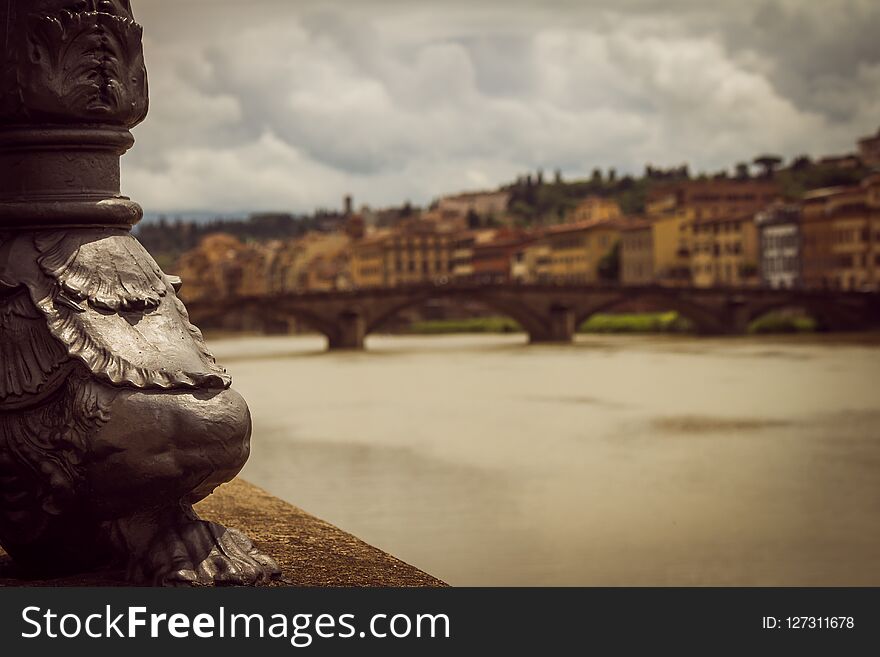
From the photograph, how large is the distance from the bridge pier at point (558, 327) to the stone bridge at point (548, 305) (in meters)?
0.03

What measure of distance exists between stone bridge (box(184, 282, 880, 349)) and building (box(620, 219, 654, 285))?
58.0 ft

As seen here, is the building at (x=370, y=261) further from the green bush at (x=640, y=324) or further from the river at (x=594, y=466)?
the river at (x=594, y=466)

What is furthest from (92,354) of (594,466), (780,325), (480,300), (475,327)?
(475,327)

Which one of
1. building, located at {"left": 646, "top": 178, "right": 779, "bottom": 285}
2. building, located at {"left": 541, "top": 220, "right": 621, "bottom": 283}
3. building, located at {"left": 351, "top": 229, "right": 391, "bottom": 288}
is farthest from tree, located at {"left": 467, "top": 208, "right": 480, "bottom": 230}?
building, located at {"left": 541, "top": 220, "right": 621, "bottom": 283}

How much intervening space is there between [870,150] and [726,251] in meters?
17.9

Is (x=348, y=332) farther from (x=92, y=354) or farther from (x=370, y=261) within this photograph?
(x=92, y=354)

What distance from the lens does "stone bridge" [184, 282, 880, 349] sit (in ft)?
132

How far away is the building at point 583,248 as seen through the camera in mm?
65000

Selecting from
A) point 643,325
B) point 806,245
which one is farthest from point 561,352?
point 806,245

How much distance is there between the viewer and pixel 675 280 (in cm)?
6131

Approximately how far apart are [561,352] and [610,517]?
27141mm

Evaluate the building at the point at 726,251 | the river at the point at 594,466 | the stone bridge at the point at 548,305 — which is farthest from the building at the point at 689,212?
the river at the point at 594,466

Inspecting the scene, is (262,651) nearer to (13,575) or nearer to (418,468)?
(13,575)

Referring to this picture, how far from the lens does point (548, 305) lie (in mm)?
→ 42250
